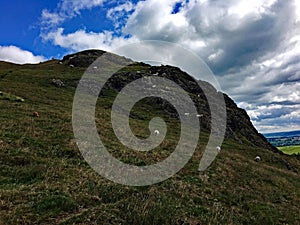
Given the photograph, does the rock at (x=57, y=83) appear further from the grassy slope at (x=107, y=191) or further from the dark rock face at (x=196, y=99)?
the grassy slope at (x=107, y=191)

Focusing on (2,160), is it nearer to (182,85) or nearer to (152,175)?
(152,175)

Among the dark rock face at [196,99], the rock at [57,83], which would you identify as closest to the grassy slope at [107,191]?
the rock at [57,83]

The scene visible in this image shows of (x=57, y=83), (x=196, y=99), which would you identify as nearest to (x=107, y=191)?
(x=57, y=83)

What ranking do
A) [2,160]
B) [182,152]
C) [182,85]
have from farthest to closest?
[182,85], [182,152], [2,160]

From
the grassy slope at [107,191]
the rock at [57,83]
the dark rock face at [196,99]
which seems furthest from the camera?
the dark rock face at [196,99]

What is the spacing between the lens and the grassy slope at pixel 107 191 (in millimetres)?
12516

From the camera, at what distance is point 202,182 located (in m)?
21.1

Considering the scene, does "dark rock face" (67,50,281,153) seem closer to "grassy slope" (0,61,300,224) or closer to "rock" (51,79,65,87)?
"rock" (51,79,65,87)

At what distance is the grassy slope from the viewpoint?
493 inches

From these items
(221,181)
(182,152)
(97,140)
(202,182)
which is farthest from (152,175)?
(182,152)

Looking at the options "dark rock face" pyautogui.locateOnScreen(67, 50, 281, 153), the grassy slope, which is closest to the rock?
"dark rock face" pyautogui.locateOnScreen(67, 50, 281, 153)

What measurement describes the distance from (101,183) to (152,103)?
187ft

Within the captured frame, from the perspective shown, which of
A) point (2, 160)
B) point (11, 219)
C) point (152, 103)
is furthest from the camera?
point (152, 103)

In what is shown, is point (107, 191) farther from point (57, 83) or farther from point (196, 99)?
point (196, 99)
